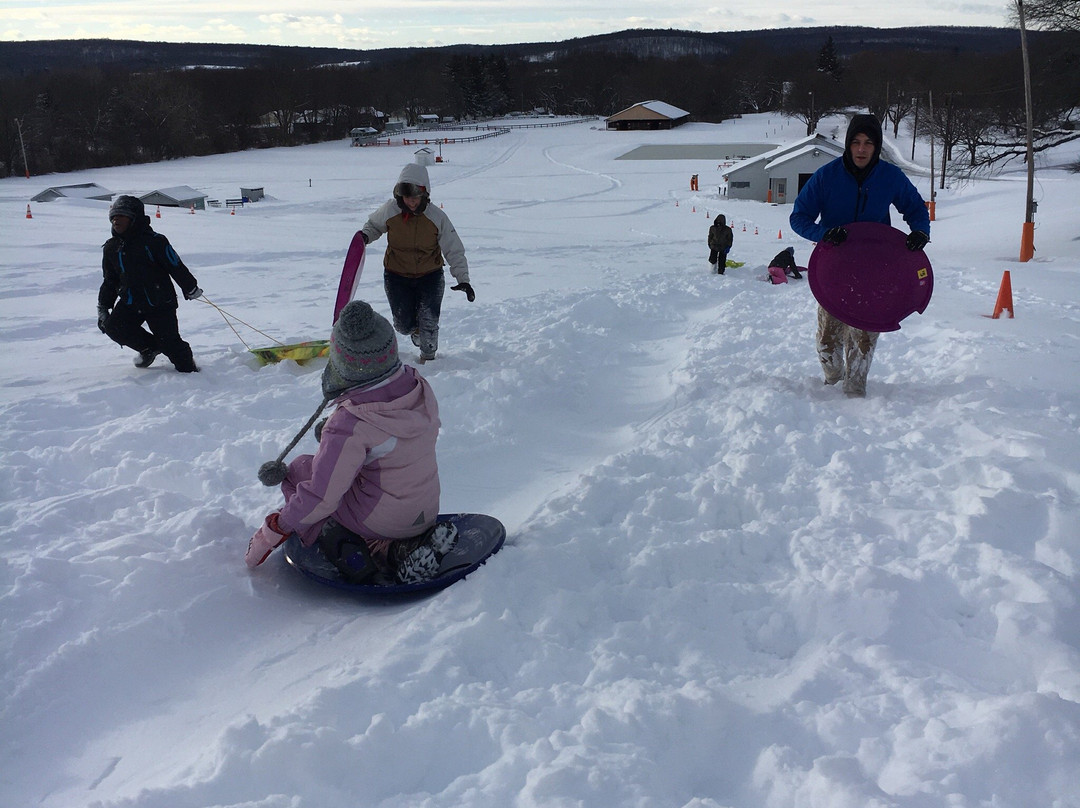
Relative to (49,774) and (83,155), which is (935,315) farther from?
(83,155)

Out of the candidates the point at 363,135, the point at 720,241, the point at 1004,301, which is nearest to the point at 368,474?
the point at 1004,301

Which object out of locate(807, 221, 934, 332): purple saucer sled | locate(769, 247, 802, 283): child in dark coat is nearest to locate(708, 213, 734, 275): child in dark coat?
locate(769, 247, 802, 283): child in dark coat

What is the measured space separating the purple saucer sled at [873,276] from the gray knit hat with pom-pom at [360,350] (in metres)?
3.53

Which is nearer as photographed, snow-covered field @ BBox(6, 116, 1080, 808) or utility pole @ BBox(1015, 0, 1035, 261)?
snow-covered field @ BBox(6, 116, 1080, 808)

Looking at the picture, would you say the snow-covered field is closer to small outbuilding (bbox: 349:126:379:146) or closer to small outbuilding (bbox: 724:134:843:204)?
small outbuilding (bbox: 724:134:843:204)

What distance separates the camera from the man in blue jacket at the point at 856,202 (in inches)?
218

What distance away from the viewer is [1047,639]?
3.05m

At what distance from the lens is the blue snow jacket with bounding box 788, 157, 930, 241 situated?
5734 millimetres

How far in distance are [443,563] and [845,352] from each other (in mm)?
3792

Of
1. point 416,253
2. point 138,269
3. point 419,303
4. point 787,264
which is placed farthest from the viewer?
point 787,264

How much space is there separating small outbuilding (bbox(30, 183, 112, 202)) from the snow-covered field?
33.2m

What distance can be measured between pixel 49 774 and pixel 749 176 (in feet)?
133

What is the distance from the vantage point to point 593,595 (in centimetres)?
369

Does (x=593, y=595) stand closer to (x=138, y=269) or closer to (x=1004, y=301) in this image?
(x=138, y=269)
